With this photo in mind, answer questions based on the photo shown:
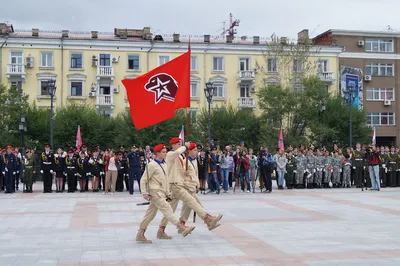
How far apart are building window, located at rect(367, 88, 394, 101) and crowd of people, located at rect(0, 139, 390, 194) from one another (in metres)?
35.3

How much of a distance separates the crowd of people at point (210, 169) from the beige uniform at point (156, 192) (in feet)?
38.2

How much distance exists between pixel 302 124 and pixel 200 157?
25.0m

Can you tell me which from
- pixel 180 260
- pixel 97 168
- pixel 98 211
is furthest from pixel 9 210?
pixel 180 260

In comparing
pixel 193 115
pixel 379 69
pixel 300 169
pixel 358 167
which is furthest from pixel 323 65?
pixel 300 169

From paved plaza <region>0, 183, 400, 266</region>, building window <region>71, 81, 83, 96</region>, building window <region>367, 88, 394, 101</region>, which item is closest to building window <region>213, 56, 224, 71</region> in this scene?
building window <region>71, 81, 83, 96</region>

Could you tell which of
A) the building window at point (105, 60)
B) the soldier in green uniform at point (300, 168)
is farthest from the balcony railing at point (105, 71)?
the soldier in green uniform at point (300, 168)

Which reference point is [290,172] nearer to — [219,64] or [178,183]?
[178,183]

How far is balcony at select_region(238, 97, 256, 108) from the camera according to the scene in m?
53.7

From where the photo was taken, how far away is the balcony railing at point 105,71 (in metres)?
51.2

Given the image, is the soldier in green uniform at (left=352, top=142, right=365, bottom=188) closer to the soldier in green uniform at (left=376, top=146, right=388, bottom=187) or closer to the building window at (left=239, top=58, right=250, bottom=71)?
the soldier in green uniform at (left=376, top=146, right=388, bottom=187)

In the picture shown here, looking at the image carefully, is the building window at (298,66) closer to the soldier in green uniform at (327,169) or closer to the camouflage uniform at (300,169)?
the soldier in green uniform at (327,169)

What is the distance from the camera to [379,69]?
197ft

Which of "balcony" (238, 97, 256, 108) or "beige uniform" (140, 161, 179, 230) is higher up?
"balcony" (238, 97, 256, 108)

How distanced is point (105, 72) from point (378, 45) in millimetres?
28021
